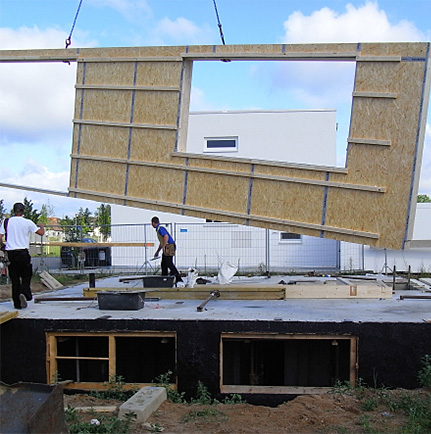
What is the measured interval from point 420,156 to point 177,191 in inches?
162

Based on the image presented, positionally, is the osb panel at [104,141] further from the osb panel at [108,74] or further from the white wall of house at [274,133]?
the white wall of house at [274,133]

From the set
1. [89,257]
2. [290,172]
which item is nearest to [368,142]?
[290,172]

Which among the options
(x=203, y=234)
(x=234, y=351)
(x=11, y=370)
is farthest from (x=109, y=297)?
(x=203, y=234)

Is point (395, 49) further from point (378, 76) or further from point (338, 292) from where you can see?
point (338, 292)

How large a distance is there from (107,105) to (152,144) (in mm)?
1164

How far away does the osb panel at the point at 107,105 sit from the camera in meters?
9.34

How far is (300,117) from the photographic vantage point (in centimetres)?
2242

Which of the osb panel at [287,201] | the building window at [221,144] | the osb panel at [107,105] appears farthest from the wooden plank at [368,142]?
the building window at [221,144]

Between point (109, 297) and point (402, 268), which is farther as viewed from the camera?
point (402, 268)

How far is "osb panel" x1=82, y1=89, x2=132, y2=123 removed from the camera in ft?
30.7

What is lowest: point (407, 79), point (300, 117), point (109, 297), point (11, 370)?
point (11, 370)

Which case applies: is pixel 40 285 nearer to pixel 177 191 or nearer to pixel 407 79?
pixel 177 191

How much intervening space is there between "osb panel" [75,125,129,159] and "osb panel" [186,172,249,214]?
4.60ft

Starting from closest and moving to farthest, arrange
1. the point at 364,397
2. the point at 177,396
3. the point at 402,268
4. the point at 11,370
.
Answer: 1. the point at 364,397
2. the point at 177,396
3. the point at 11,370
4. the point at 402,268
